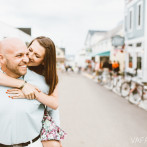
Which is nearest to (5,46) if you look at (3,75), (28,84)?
(3,75)

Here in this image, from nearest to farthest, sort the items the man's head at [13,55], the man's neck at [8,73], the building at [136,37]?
the man's head at [13,55] < the man's neck at [8,73] < the building at [136,37]

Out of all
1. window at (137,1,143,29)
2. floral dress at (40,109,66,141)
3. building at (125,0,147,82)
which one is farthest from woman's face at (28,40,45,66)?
window at (137,1,143,29)

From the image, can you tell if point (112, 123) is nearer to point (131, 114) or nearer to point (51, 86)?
point (131, 114)

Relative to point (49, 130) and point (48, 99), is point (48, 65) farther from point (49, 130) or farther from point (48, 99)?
point (49, 130)

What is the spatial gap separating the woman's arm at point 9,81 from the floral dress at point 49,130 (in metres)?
0.42

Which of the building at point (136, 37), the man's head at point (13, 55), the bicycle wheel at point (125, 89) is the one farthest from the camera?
the building at point (136, 37)

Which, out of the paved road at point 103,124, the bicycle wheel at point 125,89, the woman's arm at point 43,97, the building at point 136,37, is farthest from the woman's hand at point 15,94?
the building at point 136,37

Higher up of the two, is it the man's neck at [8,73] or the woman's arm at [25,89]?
the man's neck at [8,73]

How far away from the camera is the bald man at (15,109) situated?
1457 millimetres

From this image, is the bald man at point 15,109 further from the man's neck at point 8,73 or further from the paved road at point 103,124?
the paved road at point 103,124

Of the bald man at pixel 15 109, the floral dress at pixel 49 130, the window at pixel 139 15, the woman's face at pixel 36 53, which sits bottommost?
the floral dress at pixel 49 130

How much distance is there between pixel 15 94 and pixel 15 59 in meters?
0.25

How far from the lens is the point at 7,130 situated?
1.48 metres

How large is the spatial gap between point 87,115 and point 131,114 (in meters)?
1.50
